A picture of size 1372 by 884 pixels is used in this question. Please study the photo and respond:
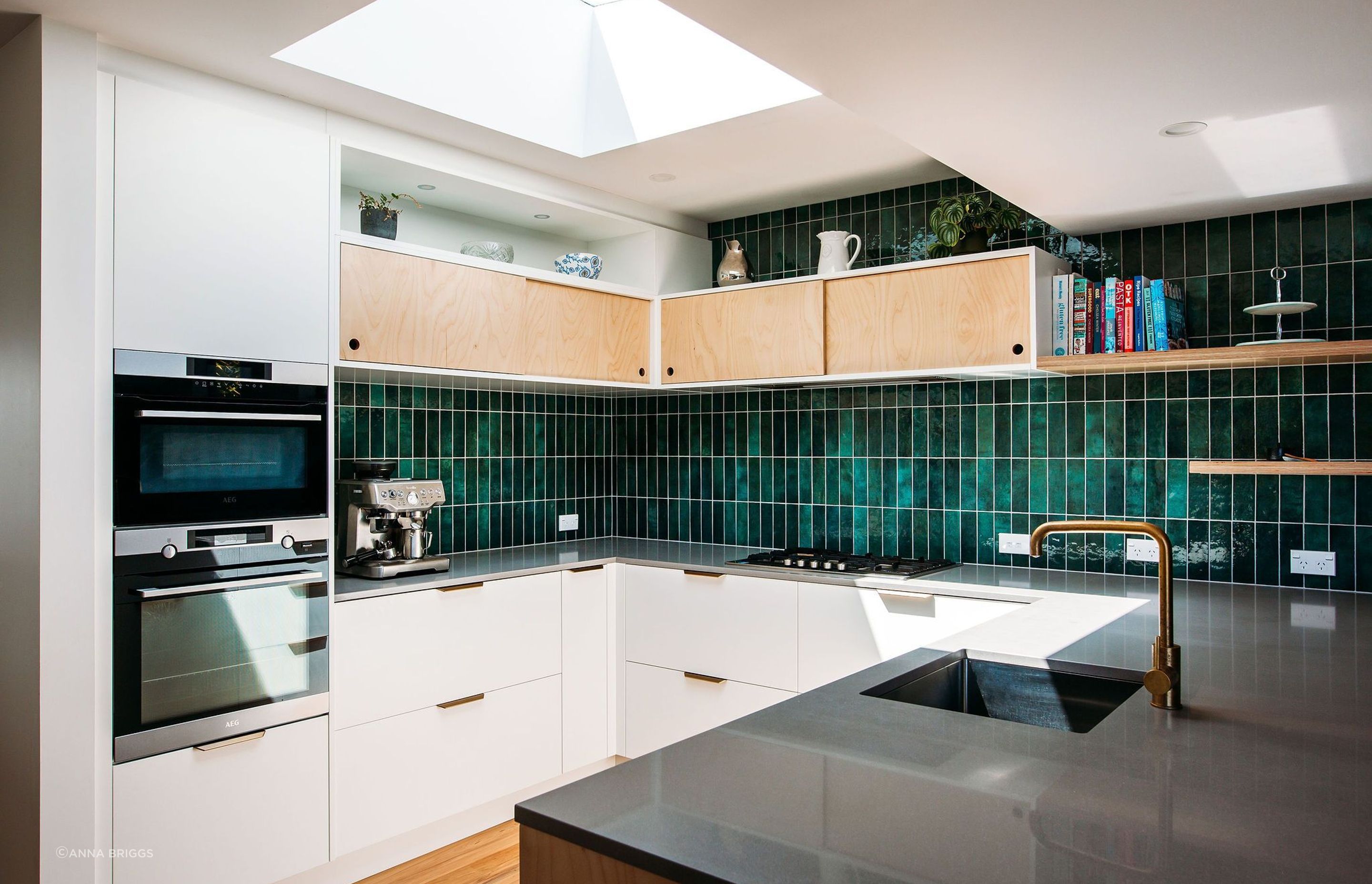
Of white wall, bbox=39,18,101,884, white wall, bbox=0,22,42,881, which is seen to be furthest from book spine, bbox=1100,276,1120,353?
white wall, bbox=0,22,42,881

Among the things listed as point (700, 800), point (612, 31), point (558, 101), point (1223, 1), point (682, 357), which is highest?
point (612, 31)

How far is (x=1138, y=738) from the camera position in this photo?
126cm

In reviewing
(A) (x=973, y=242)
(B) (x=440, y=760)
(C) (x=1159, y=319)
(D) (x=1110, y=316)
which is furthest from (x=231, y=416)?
(C) (x=1159, y=319)

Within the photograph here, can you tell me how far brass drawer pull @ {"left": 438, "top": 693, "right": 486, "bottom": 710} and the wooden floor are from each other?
430mm

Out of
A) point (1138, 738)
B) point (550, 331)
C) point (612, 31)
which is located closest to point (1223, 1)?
point (1138, 738)

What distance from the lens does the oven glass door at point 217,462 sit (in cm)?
228

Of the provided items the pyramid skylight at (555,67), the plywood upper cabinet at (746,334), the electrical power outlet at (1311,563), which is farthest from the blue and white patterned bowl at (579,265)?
the electrical power outlet at (1311,563)

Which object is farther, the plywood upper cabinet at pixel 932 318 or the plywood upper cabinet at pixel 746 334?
the plywood upper cabinet at pixel 746 334

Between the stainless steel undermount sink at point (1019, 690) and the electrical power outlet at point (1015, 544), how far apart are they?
159cm

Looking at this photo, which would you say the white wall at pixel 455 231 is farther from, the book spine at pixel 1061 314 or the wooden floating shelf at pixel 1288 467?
the wooden floating shelf at pixel 1288 467

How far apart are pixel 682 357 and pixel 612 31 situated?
4.27ft

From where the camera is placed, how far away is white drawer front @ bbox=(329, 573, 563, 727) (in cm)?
273

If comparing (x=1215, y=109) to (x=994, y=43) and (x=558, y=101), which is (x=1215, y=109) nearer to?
(x=994, y=43)

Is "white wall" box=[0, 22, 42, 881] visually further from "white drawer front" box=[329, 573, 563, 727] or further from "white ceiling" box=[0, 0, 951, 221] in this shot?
"white drawer front" box=[329, 573, 563, 727]
